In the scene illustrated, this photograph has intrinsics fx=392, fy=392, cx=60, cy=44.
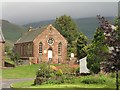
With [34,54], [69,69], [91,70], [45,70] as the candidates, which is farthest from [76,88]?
[34,54]

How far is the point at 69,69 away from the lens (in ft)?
183

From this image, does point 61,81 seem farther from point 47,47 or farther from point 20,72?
point 47,47

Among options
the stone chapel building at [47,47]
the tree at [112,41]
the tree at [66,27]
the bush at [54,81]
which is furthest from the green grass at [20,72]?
the tree at [66,27]

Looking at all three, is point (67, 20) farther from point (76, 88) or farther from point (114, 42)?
point (114, 42)

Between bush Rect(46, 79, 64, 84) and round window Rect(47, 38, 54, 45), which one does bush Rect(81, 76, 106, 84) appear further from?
round window Rect(47, 38, 54, 45)

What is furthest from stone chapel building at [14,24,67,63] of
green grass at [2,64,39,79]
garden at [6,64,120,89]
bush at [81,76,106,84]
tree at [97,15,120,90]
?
tree at [97,15,120,90]

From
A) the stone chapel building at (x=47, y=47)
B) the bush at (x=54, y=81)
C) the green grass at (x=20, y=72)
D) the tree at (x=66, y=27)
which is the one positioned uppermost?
the tree at (x=66, y=27)

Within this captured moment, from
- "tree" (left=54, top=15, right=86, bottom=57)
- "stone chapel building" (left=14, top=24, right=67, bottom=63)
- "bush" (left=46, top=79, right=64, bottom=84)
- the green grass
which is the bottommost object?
"bush" (left=46, top=79, right=64, bottom=84)

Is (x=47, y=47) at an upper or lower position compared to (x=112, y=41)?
upper

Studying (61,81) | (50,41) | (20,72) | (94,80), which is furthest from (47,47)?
(94,80)

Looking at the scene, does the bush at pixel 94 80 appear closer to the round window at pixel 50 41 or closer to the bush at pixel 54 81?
the bush at pixel 54 81

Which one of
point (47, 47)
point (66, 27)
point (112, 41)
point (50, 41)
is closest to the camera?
point (112, 41)

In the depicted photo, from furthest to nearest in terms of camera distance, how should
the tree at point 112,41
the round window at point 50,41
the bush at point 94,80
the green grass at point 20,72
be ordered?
the round window at point 50,41
the green grass at point 20,72
the bush at point 94,80
the tree at point 112,41

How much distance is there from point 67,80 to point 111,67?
15.5m
